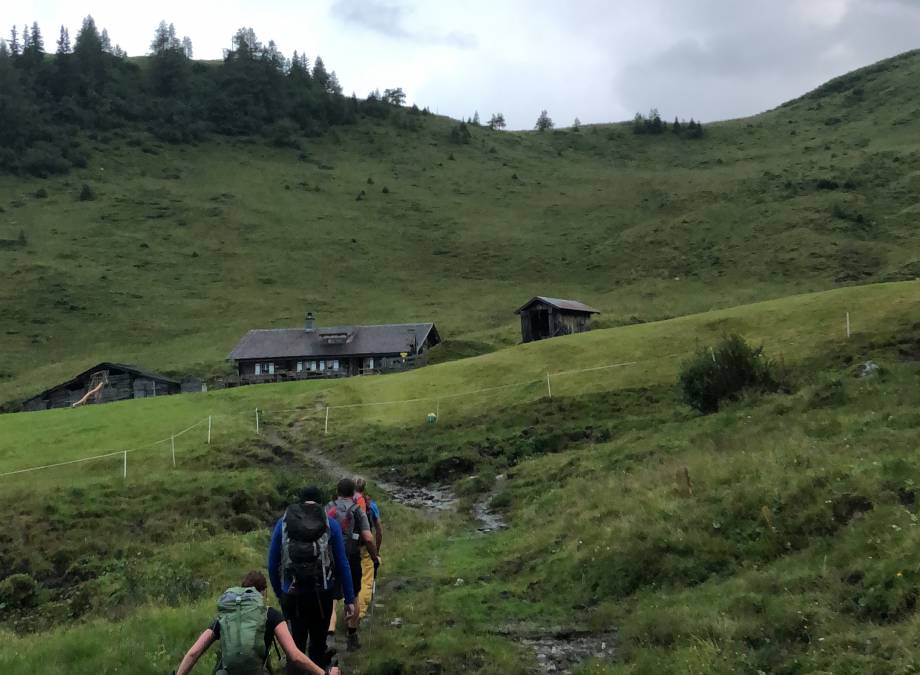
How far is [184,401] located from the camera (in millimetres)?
51156

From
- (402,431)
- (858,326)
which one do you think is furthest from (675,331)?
(402,431)

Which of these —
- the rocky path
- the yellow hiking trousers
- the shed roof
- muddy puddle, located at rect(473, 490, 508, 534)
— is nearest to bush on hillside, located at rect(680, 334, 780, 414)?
the rocky path

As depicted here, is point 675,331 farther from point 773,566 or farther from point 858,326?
point 773,566

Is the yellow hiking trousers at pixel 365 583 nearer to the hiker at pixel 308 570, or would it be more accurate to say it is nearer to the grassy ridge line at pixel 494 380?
the hiker at pixel 308 570

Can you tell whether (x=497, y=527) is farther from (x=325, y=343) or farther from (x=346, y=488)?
(x=325, y=343)

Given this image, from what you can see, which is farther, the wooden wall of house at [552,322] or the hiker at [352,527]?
the wooden wall of house at [552,322]

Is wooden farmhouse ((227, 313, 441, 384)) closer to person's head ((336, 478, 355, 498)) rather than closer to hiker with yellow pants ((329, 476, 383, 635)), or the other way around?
hiker with yellow pants ((329, 476, 383, 635))

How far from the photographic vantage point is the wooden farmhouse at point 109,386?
71.7 metres

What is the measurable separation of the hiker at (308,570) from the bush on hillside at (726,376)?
23.6 metres

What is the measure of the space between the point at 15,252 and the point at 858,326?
4621 inches

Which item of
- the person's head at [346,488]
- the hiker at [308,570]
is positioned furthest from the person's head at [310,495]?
the person's head at [346,488]

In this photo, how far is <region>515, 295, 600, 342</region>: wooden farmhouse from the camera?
70312 mm

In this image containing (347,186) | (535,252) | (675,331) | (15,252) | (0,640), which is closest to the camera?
(0,640)

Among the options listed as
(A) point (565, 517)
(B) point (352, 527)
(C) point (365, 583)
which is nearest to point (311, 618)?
(B) point (352, 527)
